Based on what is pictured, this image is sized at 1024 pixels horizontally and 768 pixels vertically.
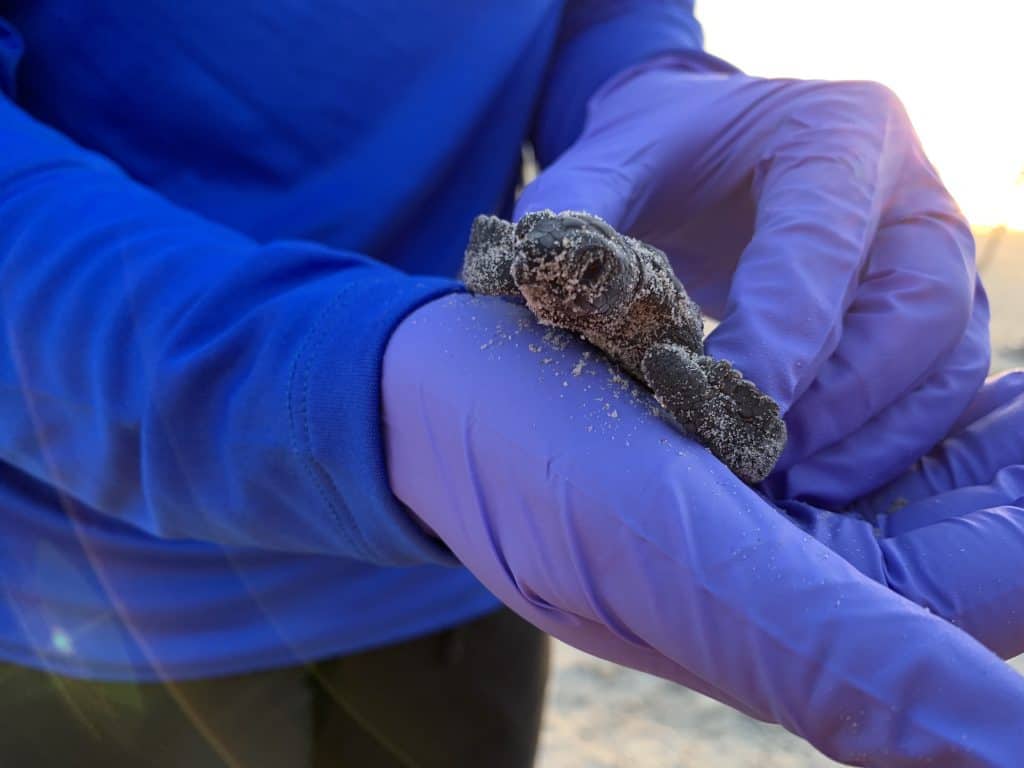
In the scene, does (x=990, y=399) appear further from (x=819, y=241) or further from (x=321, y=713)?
(x=321, y=713)

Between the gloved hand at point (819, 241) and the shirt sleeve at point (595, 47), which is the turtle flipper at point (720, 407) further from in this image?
the shirt sleeve at point (595, 47)

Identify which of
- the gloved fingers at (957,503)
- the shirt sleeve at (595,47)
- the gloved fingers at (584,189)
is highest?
the shirt sleeve at (595,47)

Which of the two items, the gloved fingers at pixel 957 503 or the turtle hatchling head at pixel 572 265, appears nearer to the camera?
the turtle hatchling head at pixel 572 265

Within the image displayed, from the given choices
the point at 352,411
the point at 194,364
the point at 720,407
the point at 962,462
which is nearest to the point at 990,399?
the point at 962,462

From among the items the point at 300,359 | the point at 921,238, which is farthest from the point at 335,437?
the point at 921,238

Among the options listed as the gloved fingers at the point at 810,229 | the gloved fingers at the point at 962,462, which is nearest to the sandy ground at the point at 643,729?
the gloved fingers at the point at 962,462
